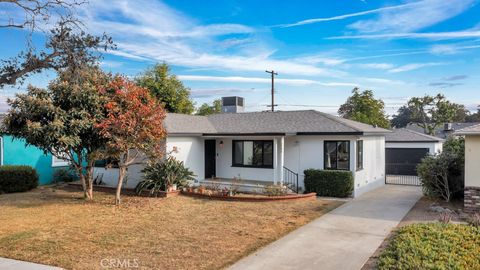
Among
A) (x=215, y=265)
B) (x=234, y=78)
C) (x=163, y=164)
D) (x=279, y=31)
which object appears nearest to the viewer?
(x=215, y=265)

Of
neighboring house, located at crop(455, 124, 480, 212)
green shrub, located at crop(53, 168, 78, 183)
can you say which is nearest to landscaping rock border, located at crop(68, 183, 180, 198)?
green shrub, located at crop(53, 168, 78, 183)

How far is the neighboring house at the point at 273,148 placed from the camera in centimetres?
1540

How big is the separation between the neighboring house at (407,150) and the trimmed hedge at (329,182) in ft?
34.8

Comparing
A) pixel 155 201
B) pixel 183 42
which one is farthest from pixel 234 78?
pixel 155 201

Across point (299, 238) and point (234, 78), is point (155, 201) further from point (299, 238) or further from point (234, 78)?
point (234, 78)

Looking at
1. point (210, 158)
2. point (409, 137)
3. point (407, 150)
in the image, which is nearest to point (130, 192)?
point (210, 158)

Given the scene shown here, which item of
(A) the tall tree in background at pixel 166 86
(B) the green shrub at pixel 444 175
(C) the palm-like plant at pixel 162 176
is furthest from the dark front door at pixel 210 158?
(B) the green shrub at pixel 444 175

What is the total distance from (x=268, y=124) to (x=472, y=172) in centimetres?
917

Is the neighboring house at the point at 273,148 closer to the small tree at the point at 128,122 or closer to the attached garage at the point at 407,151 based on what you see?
the small tree at the point at 128,122

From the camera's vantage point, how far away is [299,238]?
8328 mm

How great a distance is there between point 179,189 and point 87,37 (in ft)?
26.3

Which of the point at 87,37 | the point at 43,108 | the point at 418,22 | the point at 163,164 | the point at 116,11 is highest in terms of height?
the point at 418,22

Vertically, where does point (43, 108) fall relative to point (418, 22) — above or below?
below

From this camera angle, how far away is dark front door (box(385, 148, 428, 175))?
2378 cm
